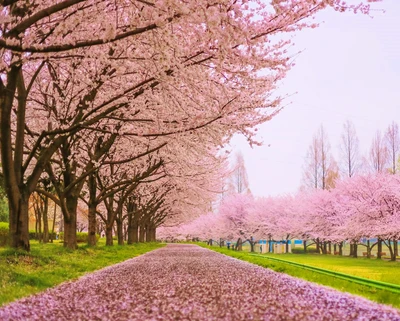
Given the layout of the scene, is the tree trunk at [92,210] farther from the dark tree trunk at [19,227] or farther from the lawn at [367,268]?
the lawn at [367,268]

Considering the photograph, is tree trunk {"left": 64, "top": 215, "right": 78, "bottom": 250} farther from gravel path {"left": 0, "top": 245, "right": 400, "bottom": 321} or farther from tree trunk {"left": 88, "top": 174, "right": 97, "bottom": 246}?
gravel path {"left": 0, "top": 245, "right": 400, "bottom": 321}

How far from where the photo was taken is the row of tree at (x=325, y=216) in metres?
38.0

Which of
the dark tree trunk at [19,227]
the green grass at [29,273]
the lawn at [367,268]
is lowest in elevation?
the lawn at [367,268]

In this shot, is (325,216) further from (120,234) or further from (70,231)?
(70,231)

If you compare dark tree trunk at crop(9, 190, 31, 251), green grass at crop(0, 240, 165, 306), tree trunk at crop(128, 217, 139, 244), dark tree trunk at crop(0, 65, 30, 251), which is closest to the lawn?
green grass at crop(0, 240, 165, 306)

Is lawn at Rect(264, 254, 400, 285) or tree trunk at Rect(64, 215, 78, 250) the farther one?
tree trunk at Rect(64, 215, 78, 250)

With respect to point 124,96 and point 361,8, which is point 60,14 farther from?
point 361,8

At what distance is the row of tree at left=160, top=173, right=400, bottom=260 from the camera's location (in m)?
38.0

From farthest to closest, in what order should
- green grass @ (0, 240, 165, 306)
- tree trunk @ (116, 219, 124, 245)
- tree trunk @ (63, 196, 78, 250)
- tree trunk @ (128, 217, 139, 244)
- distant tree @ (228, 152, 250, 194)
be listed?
1. distant tree @ (228, 152, 250, 194)
2. tree trunk @ (128, 217, 139, 244)
3. tree trunk @ (116, 219, 124, 245)
4. tree trunk @ (63, 196, 78, 250)
5. green grass @ (0, 240, 165, 306)

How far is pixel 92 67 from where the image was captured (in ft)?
56.0

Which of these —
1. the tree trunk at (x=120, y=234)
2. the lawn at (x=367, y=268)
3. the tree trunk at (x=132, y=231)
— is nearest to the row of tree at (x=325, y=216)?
the lawn at (x=367, y=268)

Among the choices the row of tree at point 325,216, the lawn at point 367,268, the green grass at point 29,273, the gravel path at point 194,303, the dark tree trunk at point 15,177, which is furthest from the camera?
the row of tree at point 325,216

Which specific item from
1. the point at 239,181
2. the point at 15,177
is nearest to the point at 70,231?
the point at 15,177

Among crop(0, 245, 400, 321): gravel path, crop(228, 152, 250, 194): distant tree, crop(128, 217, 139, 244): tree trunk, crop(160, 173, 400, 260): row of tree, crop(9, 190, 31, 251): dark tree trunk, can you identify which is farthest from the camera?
crop(228, 152, 250, 194): distant tree
